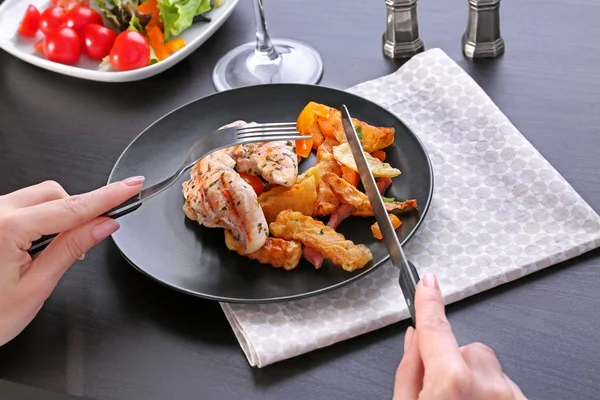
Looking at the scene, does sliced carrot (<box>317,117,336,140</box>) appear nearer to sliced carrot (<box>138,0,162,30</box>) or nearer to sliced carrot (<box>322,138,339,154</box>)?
sliced carrot (<box>322,138,339,154</box>)

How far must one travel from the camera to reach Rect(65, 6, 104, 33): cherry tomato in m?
1.96

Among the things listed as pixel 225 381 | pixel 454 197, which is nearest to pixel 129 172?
pixel 225 381

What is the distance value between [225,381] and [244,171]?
42 cm

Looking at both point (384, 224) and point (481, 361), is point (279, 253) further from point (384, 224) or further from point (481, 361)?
point (481, 361)

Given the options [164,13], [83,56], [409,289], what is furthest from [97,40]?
[409,289]

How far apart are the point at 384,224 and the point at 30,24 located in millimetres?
1278

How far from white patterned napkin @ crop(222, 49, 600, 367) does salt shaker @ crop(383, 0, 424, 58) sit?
0.18m

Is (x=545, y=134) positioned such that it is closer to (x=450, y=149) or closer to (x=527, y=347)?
(x=450, y=149)

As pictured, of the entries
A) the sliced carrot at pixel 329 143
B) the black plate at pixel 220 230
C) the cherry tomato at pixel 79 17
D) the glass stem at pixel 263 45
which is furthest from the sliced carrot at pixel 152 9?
the sliced carrot at pixel 329 143

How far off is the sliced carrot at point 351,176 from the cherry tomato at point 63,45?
0.89 meters

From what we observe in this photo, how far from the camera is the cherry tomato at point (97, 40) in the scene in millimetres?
1918

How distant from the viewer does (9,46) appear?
1.97 metres

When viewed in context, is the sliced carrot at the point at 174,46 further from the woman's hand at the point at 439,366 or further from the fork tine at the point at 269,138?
the woman's hand at the point at 439,366

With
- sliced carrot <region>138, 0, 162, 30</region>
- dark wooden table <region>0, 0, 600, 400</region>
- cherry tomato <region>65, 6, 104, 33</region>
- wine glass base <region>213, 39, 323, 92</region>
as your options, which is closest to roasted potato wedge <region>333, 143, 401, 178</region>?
dark wooden table <region>0, 0, 600, 400</region>
